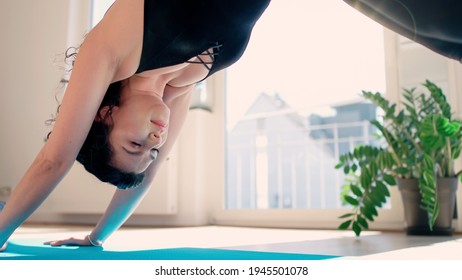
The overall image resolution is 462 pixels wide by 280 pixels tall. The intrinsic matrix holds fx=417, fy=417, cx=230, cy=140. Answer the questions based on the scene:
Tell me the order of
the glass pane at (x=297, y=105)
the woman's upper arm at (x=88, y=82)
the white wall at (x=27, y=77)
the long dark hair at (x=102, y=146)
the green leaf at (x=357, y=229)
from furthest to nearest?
1. the white wall at (x=27, y=77)
2. the glass pane at (x=297, y=105)
3. the green leaf at (x=357, y=229)
4. the long dark hair at (x=102, y=146)
5. the woman's upper arm at (x=88, y=82)

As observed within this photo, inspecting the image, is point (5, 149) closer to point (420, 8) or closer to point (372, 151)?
point (372, 151)

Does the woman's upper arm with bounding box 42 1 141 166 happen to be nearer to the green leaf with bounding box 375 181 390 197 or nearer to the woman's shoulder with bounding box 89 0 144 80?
the woman's shoulder with bounding box 89 0 144 80

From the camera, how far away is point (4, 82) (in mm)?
3268

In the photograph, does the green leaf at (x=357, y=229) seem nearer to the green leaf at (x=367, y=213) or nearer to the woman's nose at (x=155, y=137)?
the green leaf at (x=367, y=213)

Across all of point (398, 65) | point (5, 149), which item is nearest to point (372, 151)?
point (398, 65)

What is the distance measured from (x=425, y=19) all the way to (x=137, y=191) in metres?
0.93

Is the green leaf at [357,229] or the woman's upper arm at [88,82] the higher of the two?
the woman's upper arm at [88,82]

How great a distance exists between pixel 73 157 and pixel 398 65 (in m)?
1.92

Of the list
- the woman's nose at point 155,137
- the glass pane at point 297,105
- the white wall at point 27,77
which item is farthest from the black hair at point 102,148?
the white wall at point 27,77

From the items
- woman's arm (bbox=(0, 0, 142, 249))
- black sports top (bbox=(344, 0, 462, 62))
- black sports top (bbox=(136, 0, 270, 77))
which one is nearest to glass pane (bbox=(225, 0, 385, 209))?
black sports top (bbox=(344, 0, 462, 62))

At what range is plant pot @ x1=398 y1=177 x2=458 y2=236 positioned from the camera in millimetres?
1743

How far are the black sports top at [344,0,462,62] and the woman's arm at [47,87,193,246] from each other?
22.7 inches

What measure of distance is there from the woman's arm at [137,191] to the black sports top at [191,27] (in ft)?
0.77

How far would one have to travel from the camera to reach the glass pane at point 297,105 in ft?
9.85
